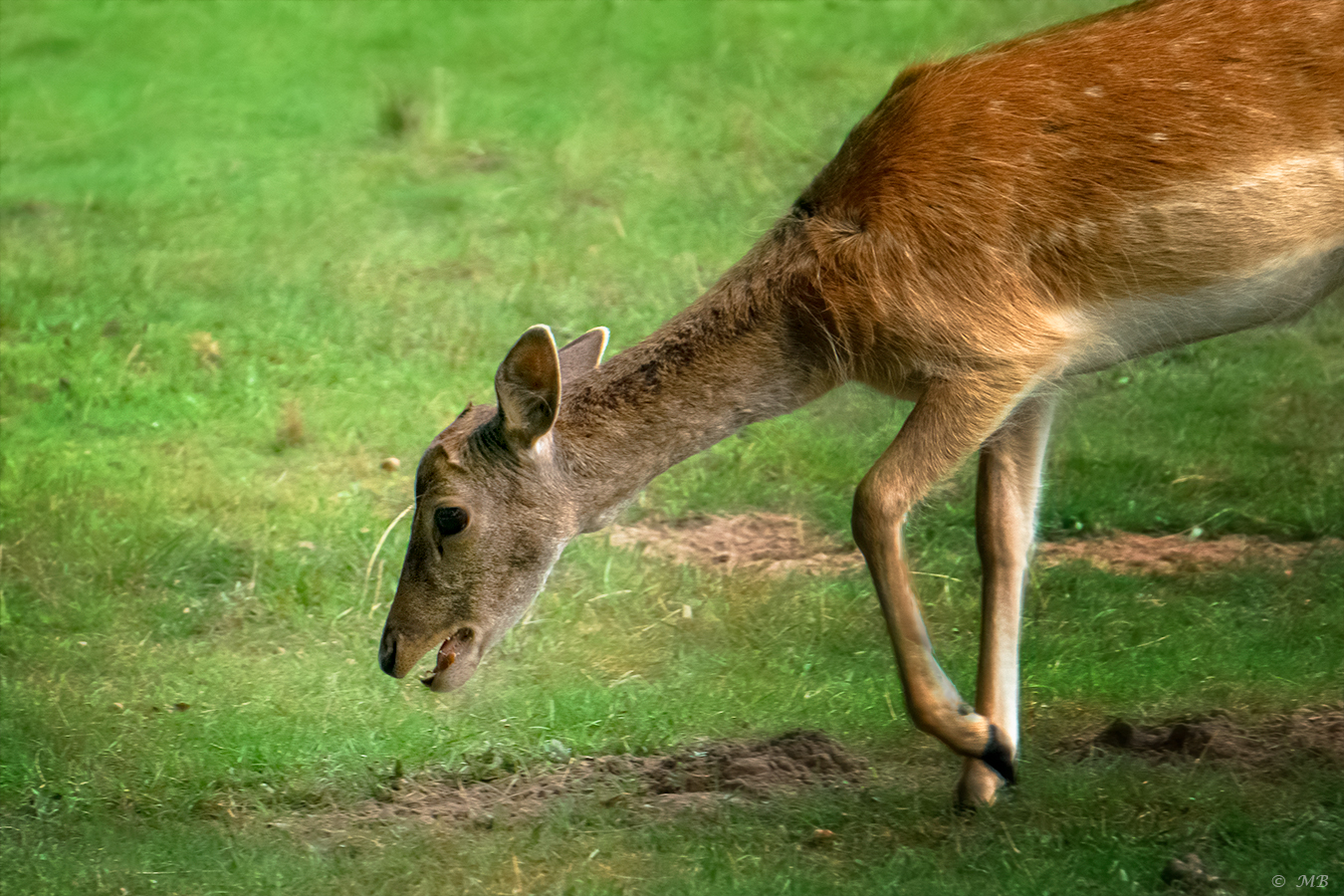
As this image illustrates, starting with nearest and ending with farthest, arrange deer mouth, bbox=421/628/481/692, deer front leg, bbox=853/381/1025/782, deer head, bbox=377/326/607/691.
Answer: deer front leg, bbox=853/381/1025/782 < deer head, bbox=377/326/607/691 < deer mouth, bbox=421/628/481/692

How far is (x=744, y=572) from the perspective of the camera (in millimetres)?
6887

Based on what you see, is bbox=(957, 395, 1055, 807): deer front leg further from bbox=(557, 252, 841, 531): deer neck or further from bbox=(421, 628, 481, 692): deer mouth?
bbox=(421, 628, 481, 692): deer mouth

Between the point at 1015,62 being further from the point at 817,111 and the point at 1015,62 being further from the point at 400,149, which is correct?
the point at 400,149

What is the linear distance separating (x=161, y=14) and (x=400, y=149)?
9.94 feet

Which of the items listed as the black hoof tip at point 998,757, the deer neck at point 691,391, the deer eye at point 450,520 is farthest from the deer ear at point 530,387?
the black hoof tip at point 998,757

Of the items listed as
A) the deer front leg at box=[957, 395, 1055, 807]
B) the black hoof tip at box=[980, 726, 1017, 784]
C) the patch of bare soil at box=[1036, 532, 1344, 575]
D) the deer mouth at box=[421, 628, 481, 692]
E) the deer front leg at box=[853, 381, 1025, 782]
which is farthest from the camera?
the patch of bare soil at box=[1036, 532, 1344, 575]

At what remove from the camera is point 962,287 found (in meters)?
4.75

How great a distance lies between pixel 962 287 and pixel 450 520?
5.58 feet

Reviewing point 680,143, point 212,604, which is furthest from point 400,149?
point 212,604

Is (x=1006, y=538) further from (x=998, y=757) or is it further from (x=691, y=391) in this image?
(x=691, y=391)

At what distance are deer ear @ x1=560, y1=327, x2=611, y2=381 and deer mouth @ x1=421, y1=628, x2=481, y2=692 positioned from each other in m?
0.89

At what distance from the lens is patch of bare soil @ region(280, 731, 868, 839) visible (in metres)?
5.30

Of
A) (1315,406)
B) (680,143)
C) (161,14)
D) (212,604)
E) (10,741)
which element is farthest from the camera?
(161,14)

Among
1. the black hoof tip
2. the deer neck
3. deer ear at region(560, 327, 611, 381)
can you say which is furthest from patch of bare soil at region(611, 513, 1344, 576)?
the black hoof tip
